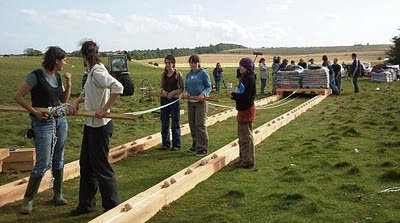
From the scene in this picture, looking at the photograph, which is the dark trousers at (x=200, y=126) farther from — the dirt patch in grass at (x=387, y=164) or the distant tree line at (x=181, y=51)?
the distant tree line at (x=181, y=51)

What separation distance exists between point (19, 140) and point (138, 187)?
15.5ft

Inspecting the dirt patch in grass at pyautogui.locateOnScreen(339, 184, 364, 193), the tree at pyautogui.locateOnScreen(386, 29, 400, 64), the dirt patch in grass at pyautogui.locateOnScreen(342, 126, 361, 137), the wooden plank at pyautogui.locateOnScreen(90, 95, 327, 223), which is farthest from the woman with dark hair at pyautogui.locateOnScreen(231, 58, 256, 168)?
the tree at pyautogui.locateOnScreen(386, 29, 400, 64)

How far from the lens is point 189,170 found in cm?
669

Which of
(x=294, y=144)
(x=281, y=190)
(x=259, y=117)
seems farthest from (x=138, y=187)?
(x=259, y=117)

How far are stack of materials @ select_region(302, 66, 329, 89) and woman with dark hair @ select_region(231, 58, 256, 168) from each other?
14.8 m

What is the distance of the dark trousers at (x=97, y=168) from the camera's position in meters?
5.29

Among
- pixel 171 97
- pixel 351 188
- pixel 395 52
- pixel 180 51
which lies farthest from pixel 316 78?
pixel 180 51

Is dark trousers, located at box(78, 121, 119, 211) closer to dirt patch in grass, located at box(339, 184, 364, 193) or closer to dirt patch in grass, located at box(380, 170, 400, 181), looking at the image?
dirt patch in grass, located at box(339, 184, 364, 193)

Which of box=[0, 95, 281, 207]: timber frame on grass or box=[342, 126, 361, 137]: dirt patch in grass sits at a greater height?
box=[0, 95, 281, 207]: timber frame on grass

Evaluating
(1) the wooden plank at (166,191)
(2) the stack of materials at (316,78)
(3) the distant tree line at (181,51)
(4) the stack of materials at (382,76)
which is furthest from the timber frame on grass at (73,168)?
(3) the distant tree line at (181,51)

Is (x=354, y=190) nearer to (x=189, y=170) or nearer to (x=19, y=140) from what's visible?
(x=189, y=170)

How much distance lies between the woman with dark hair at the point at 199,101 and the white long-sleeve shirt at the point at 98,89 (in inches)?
138

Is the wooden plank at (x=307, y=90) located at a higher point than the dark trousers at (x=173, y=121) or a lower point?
lower

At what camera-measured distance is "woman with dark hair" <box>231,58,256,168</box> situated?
7.43 m
